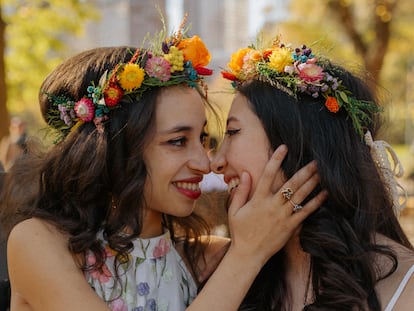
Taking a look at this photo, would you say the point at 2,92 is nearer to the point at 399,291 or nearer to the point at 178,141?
the point at 178,141

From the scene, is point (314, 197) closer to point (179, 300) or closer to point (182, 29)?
point (179, 300)

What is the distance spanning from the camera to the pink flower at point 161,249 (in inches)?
116

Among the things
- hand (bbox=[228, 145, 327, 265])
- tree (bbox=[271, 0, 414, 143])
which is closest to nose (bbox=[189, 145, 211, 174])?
hand (bbox=[228, 145, 327, 265])

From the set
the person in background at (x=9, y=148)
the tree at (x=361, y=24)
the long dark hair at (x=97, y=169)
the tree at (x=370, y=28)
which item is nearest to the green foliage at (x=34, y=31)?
the person in background at (x=9, y=148)

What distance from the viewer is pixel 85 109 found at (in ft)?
9.16

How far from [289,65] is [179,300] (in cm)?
115

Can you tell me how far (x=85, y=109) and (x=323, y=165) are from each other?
1057mm

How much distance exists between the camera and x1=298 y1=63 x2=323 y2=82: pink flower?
262 cm

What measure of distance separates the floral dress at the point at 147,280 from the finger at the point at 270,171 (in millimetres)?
661

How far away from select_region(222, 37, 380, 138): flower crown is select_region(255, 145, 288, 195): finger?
0.25 meters

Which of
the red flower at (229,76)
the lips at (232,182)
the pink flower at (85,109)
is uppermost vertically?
the red flower at (229,76)

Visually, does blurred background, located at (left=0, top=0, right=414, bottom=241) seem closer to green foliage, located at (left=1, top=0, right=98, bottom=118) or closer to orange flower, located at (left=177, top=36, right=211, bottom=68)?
green foliage, located at (left=1, top=0, right=98, bottom=118)

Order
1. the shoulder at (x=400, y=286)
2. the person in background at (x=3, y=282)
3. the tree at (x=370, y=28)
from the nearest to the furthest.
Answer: the shoulder at (x=400, y=286) < the person in background at (x=3, y=282) < the tree at (x=370, y=28)

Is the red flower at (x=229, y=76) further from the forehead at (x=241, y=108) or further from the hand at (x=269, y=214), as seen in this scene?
the hand at (x=269, y=214)
